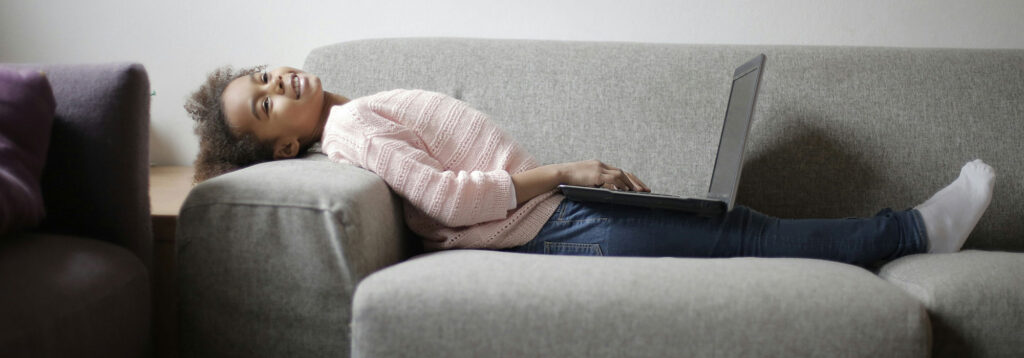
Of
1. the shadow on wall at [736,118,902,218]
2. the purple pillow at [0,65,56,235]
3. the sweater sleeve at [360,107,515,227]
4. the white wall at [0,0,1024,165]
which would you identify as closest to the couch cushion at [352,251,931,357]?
the sweater sleeve at [360,107,515,227]

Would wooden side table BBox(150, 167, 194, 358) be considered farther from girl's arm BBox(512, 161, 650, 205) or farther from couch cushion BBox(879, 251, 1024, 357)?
couch cushion BBox(879, 251, 1024, 357)

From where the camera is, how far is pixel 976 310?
967 millimetres

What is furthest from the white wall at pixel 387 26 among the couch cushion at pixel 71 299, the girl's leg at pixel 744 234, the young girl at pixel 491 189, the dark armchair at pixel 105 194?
the couch cushion at pixel 71 299

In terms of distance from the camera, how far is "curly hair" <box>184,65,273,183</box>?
4.28 feet

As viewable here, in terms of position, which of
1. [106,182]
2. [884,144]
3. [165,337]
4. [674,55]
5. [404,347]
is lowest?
[165,337]

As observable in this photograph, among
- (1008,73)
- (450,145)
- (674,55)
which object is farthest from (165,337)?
(1008,73)

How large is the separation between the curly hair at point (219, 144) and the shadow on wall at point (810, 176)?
0.99m

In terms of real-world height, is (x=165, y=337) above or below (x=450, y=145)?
below

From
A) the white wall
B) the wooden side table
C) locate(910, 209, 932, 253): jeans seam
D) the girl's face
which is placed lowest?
the wooden side table

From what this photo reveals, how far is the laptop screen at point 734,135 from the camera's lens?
4.11ft

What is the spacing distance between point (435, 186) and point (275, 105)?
39 centimetres

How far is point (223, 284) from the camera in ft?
3.23

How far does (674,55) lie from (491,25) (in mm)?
520

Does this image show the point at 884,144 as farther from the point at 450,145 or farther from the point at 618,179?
the point at 450,145
